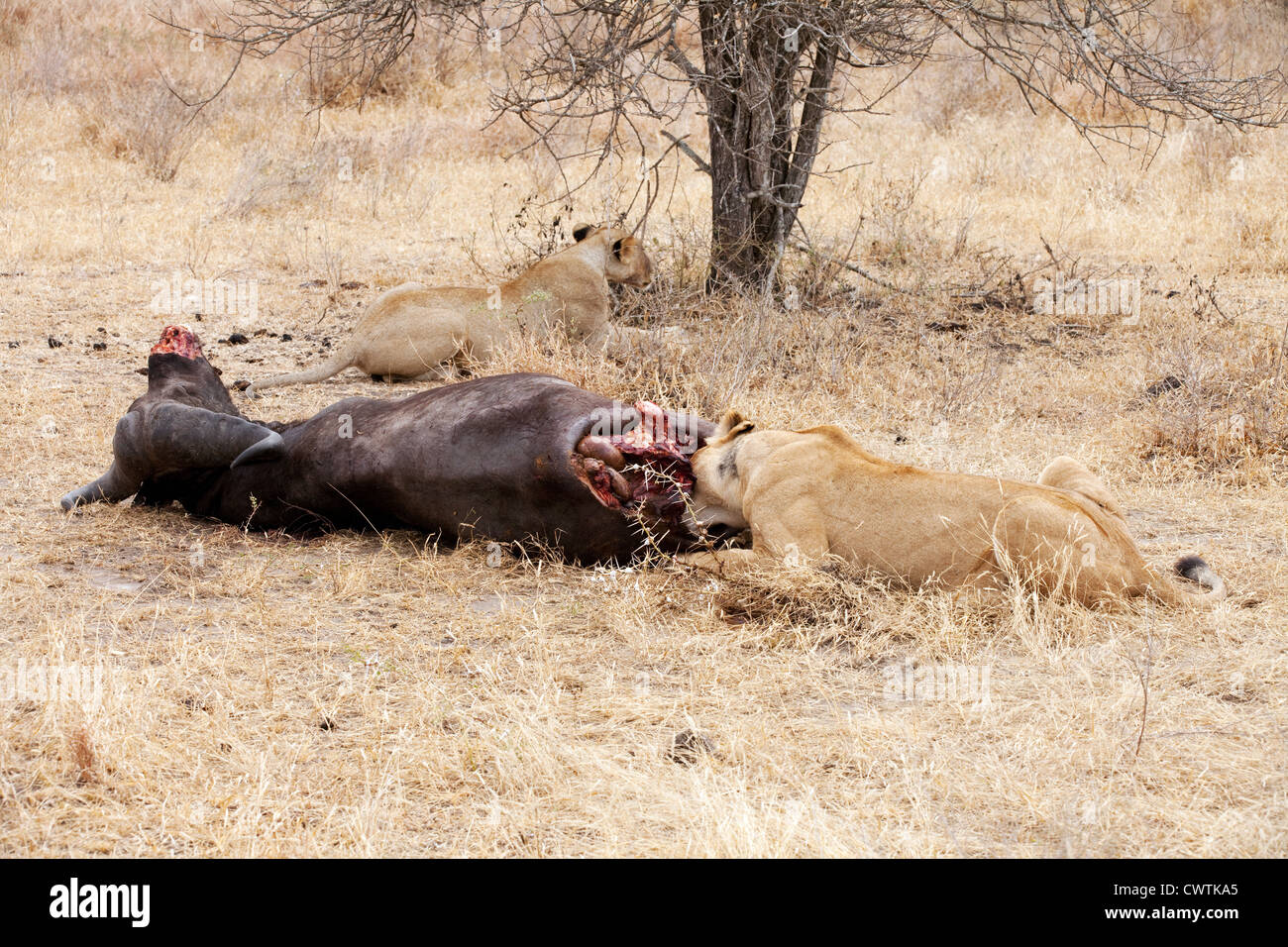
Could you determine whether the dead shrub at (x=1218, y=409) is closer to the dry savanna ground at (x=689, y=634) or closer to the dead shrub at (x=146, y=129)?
the dry savanna ground at (x=689, y=634)

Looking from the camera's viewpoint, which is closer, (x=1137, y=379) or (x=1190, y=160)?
(x=1137, y=379)

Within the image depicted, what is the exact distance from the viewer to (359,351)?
758cm

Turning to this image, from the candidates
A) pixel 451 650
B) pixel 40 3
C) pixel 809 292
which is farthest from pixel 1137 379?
pixel 40 3

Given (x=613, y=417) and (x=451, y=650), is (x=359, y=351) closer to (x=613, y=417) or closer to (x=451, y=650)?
(x=613, y=417)

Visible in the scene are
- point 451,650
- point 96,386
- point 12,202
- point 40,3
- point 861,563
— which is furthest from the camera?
point 40,3

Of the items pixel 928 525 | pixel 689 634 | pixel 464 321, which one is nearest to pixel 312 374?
pixel 464 321

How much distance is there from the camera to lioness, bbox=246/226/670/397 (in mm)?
7570

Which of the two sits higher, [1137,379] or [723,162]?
[723,162]

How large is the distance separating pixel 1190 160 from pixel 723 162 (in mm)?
6643

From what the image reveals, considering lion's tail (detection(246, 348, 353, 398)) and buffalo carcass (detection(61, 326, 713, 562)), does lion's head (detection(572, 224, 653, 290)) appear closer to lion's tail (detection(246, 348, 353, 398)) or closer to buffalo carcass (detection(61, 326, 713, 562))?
lion's tail (detection(246, 348, 353, 398))

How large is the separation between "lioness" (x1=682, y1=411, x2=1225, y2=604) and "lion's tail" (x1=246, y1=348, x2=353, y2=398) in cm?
355

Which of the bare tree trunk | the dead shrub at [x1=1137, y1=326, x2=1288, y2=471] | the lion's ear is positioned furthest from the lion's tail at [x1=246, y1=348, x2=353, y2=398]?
the dead shrub at [x1=1137, y1=326, x2=1288, y2=471]

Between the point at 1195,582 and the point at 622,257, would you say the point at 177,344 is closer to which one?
the point at 622,257

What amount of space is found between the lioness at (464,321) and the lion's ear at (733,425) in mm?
2629
